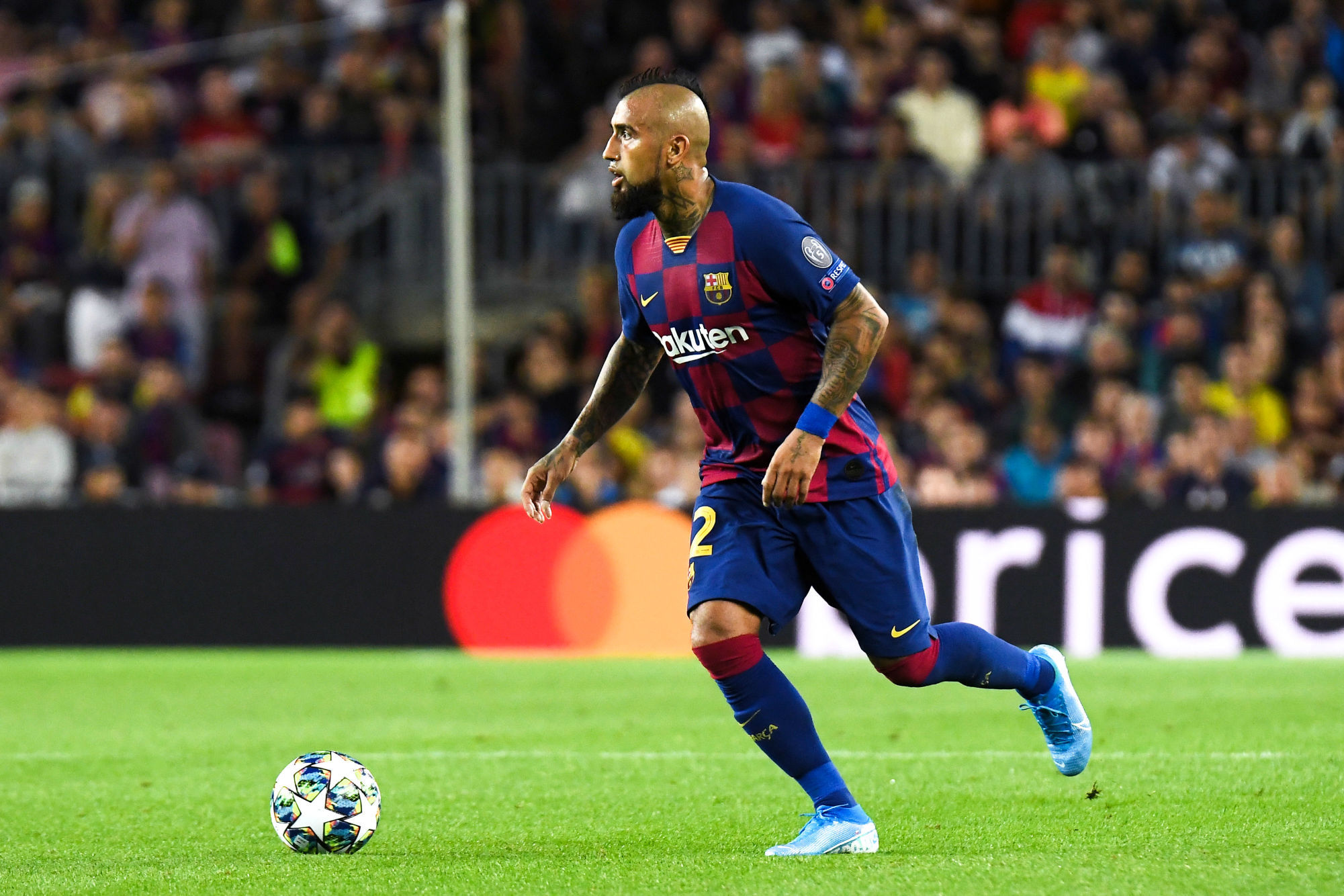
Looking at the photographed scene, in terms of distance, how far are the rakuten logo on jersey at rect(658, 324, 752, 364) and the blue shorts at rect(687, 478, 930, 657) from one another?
0.38 meters

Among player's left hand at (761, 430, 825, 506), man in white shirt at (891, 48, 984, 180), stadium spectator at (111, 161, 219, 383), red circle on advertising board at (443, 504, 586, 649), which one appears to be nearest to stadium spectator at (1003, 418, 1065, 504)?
man in white shirt at (891, 48, 984, 180)

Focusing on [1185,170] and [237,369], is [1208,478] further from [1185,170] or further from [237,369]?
[237,369]

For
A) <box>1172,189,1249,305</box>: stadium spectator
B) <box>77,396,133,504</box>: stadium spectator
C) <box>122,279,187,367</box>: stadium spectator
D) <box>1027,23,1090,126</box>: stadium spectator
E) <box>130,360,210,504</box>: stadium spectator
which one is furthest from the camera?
<box>1027,23,1090,126</box>: stadium spectator

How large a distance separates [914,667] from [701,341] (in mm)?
1091

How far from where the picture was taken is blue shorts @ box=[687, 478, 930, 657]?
5.47m

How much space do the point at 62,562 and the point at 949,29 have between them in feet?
28.0

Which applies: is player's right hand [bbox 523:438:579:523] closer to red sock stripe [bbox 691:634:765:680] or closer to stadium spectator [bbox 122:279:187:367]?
red sock stripe [bbox 691:634:765:680]

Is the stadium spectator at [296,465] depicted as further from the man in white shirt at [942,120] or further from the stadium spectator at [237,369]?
the man in white shirt at [942,120]

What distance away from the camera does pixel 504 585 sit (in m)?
13.3

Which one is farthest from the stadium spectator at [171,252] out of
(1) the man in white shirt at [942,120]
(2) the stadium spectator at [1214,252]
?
(2) the stadium spectator at [1214,252]

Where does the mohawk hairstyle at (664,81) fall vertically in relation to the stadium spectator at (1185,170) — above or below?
Answer: above

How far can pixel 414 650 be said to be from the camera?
1341 cm

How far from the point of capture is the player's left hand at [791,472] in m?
5.20

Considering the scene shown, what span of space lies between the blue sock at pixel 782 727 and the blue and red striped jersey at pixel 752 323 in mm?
522
